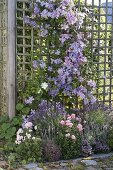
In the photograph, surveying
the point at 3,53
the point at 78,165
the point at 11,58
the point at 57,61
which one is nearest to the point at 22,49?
the point at 11,58

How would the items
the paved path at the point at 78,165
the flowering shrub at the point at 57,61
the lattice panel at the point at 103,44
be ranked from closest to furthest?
1. the paved path at the point at 78,165
2. the flowering shrub at the point at 57,61
3. the lattice panel at the point at 103,44

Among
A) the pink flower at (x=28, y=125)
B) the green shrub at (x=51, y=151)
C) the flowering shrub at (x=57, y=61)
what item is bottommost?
the green shrub at (x=51, y=151)

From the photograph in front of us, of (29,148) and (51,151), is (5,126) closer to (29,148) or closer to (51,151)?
(29,148)

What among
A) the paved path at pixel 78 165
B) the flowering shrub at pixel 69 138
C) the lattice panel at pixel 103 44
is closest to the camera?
the paved path at pixel 78 165

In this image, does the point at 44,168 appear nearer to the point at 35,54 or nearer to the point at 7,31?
the point at 35,54

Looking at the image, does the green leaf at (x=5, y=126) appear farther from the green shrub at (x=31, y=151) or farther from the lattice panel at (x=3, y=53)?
the green shrub at (x=31, y=151)

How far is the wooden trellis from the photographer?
5.40 metres

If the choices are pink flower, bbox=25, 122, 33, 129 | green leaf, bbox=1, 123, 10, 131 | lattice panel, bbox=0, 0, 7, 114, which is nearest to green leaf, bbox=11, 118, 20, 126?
green leaf, bbox=1, 123, 10, 131

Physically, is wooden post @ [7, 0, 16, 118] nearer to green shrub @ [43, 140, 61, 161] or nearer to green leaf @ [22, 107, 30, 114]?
green leaf @ [22, 107, 30, 114]

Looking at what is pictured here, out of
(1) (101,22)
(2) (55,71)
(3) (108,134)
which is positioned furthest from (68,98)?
(1) (101,22)

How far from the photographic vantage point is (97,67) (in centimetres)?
568

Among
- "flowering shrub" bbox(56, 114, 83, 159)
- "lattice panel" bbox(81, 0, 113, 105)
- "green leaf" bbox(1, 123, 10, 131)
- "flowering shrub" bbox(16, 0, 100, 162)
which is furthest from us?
"lattice panel" bbox(81, 0, 113, 105)

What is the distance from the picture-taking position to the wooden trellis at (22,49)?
5.40 meters

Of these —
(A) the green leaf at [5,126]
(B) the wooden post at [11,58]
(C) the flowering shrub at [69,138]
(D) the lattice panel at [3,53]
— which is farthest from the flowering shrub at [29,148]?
(D) the lattice panel at [3,53]
